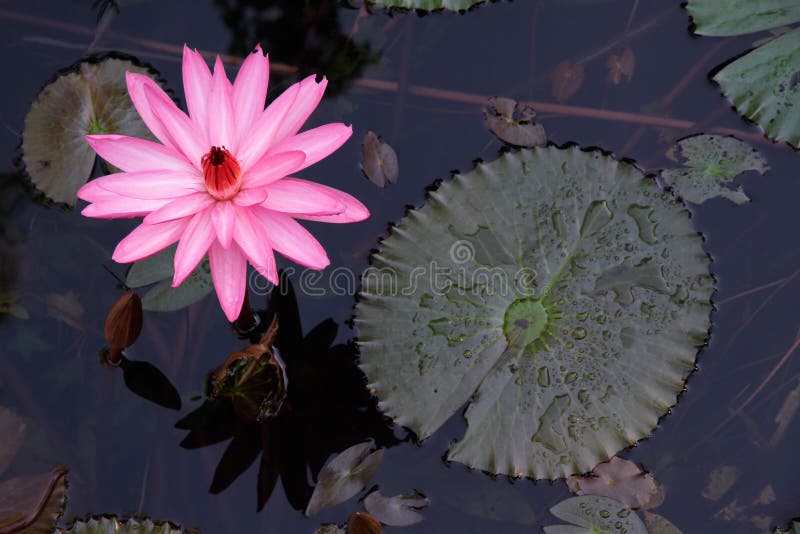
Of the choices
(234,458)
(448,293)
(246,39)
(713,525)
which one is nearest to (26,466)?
(234,458)

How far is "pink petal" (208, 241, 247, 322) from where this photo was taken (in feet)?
6.61

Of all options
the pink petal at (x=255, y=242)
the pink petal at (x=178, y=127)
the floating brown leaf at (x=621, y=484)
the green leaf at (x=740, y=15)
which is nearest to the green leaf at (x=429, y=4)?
the green leaf at (x=740, y=15)

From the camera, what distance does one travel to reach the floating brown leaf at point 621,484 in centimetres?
255

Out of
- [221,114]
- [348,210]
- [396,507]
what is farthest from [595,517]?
[221,114]

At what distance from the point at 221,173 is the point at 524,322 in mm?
1205

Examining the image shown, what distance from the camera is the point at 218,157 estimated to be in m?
1.86

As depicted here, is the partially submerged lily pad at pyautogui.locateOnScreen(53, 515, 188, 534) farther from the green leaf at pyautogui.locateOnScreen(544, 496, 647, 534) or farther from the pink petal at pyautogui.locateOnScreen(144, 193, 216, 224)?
the green leaf at pyautogui.locateOnScreen(544, 496, 647, 534)

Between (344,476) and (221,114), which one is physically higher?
(221,114)

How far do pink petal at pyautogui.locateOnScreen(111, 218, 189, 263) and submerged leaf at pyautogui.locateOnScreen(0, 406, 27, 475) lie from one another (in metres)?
1.12

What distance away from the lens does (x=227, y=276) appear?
6.61 ft

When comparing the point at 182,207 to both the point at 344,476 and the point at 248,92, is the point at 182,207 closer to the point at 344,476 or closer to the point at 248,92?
the point at 248,92

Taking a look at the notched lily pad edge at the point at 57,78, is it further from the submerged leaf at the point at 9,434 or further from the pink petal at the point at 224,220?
the pink petal at the point at 224,220

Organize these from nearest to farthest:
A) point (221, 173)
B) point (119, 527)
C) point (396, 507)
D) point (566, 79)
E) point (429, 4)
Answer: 1. point (221, 173)
2. point (119, 527)
3. point (396, 507)
4. point (429, 4)
5. point (566, 79)

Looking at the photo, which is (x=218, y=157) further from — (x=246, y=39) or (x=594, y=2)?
(x=594, y=2)
